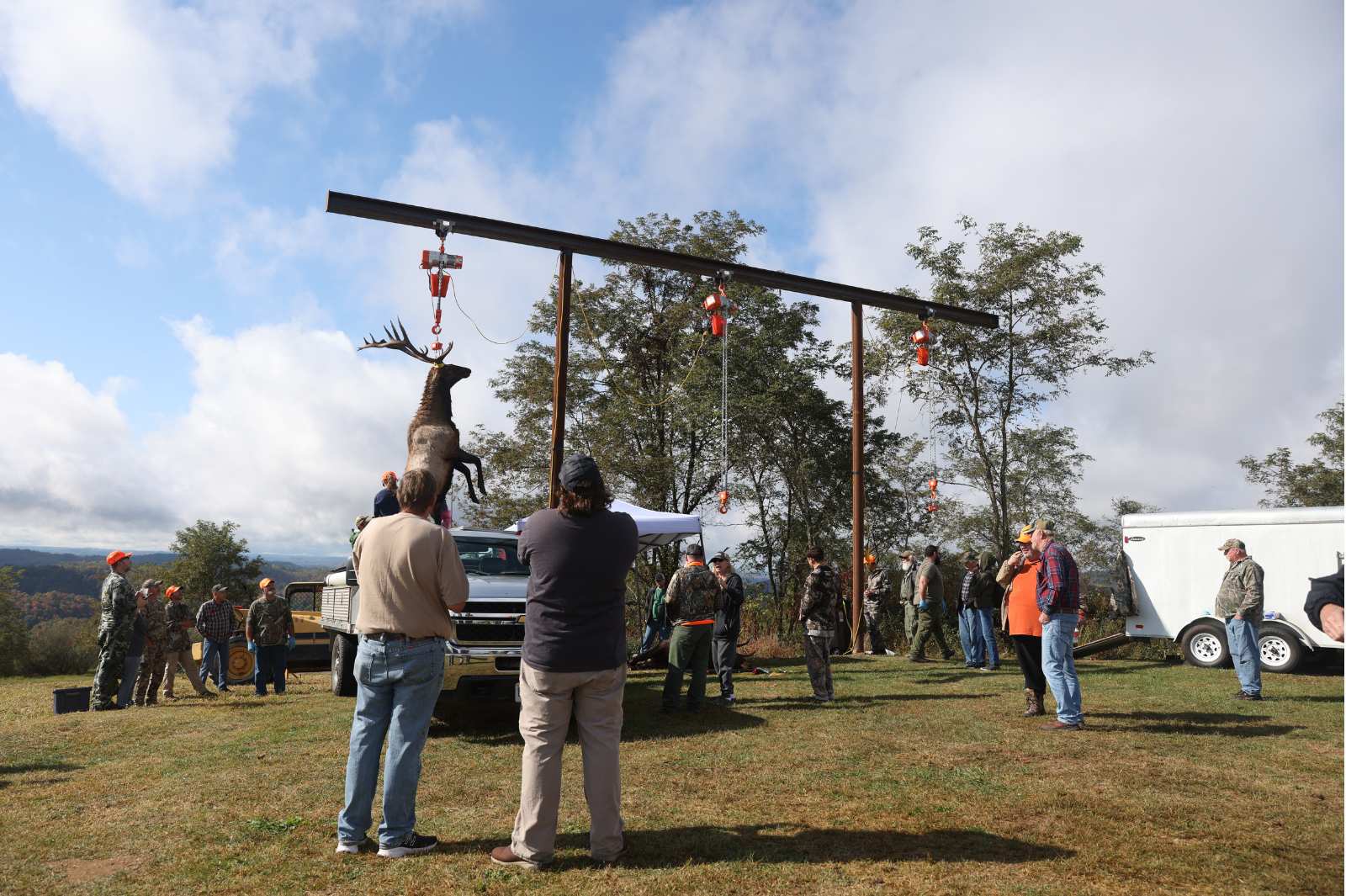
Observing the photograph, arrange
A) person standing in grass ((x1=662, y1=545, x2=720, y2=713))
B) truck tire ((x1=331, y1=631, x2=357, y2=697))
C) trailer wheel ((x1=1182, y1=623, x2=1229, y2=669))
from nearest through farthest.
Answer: person standing in grass ((x1=662, y1=545, x2=720, y2=713))
truck tire ((x1=331, y1=631, x2=357, y2=697))
trailer wheel ((x1=1182, y1=623, x2=1229, y2=669))

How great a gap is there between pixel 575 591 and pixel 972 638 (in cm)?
1085

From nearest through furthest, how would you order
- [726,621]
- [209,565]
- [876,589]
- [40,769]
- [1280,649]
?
[40,769] < [726,621] < [1280,649] < [876,589] < [209,565]

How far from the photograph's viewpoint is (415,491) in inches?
183

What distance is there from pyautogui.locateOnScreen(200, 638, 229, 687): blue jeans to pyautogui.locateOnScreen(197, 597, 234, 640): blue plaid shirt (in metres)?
0.09

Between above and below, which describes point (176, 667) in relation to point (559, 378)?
below

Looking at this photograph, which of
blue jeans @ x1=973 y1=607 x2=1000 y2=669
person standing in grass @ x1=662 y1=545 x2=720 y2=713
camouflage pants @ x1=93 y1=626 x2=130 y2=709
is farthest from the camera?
blue jeans @ x1=973 y1=607 x2=1000 y2=669

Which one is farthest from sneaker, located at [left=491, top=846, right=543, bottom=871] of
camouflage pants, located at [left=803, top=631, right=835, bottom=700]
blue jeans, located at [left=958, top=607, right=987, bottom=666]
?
blue jeans, located at [left=958, top=607, right=987, bottom=666]

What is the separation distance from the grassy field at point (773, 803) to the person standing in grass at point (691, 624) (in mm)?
→ 444

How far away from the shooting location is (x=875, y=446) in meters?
26.2

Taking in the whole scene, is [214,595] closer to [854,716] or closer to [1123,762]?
[854,716]

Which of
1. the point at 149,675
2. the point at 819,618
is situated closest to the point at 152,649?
the point at 149,675

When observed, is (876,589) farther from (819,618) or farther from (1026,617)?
(1026,617)

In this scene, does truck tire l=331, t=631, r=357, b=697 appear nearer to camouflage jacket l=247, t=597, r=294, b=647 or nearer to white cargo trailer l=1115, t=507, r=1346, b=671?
camouflage jacket l=247, t=597, r=294, b=647

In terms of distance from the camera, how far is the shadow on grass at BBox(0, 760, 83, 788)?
6.61m
